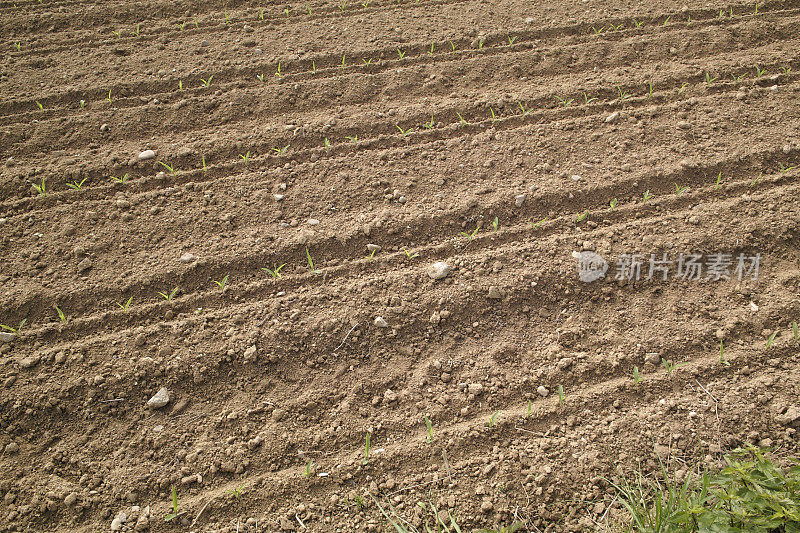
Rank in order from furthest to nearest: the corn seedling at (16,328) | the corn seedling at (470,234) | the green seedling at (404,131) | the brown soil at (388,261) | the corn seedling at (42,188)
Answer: the green seedling at (404,131) < the corn seedling at (42,188) < the corn seedling at (470,234) < the corn seedling at (16,328) < the brown soil at (388,261)

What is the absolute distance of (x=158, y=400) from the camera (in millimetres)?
2307

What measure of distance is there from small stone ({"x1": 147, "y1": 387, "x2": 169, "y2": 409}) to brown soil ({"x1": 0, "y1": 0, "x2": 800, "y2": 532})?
0.11 ft

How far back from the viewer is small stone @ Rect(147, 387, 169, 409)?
7.55 ft

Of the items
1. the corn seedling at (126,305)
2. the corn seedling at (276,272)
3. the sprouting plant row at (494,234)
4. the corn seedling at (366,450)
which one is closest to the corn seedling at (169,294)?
the sprouting plant row at (494,234)

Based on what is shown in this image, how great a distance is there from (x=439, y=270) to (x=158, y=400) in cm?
150

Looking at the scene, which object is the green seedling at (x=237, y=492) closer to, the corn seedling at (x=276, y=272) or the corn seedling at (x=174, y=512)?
the corn seedling at (x=174, y=512)

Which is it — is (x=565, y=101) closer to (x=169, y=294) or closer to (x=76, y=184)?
(x=169, y=294)

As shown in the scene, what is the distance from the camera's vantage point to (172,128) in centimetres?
338

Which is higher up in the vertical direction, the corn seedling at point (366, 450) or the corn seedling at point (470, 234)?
the corn seedling at point (470, 234)

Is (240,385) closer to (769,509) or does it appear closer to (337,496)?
(337,496)

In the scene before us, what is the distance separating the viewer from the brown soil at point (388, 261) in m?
2.14

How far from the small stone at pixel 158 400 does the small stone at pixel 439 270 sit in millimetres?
1413

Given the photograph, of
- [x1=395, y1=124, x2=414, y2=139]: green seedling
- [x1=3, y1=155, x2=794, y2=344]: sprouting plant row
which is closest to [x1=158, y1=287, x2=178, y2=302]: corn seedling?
[x1=3, y1=155, x2=794, y2=344]: sprouting plant row

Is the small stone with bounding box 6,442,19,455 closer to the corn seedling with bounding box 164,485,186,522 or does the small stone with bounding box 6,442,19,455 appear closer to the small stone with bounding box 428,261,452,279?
the corn seedling with bounding box 164,485,186,522
